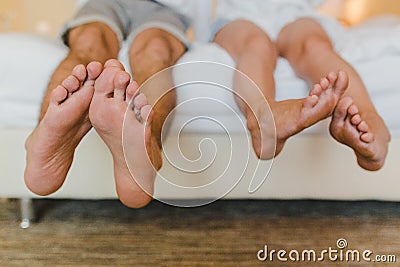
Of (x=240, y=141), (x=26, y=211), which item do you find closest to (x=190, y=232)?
(x=240, y=141)

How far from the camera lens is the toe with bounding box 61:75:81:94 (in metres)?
0.86

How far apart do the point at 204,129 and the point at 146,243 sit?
28 centimetres

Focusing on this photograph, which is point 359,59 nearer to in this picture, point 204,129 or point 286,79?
point 286,79

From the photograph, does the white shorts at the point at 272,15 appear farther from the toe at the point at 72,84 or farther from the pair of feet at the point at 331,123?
the toe at the point at 72,84

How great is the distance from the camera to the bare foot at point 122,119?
33.8 inches

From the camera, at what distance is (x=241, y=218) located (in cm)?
136

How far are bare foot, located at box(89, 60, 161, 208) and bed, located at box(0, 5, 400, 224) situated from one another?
0.24 meters

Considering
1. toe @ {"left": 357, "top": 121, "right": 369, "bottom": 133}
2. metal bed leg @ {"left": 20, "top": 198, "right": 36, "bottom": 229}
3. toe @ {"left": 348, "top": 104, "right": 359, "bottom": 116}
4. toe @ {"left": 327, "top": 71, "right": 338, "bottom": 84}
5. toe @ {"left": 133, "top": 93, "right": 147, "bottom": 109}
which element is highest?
toe @ {"left": 327, "top": 71, "right": 338, "bottom": 84}

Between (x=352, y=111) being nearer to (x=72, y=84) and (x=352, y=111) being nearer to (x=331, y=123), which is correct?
(x=331, y=123)

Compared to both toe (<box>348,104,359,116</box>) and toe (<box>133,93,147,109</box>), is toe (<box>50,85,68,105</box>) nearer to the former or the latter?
toe (<box>133,93,147,109</box>)

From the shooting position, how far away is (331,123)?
3.18 feet

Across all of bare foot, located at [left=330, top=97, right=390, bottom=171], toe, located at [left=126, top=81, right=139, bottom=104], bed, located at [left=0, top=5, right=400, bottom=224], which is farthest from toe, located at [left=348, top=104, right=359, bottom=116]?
toe, located at [left=126, top=81, right=139, bottom=104]

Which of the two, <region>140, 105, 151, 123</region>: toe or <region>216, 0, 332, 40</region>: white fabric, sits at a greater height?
<region>216, 0, 332, 40</region>: white fabric

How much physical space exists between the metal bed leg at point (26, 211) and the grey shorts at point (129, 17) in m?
0.38
